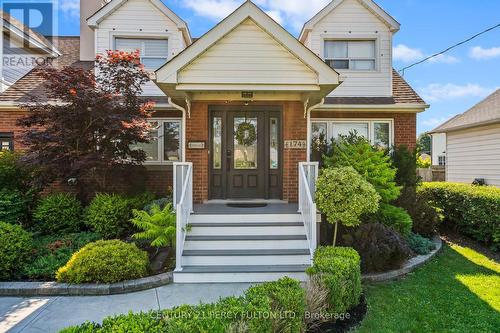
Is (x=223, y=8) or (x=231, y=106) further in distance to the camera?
(x=223, y=8)

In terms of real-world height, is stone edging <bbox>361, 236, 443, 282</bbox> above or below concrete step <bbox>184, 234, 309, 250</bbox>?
below

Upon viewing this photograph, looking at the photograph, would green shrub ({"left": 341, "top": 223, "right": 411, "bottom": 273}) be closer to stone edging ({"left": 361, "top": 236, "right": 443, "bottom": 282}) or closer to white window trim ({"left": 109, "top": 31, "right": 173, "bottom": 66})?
stone edging ({"left": 361, "top": 236, "right": 443, "bottom": 282})

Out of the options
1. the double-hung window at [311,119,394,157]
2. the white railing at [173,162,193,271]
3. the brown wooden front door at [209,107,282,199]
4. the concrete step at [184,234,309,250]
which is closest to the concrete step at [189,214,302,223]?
the white railing at [173,162,193,271]

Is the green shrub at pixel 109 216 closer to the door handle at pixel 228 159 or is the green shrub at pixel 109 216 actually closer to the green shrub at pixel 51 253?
the green shrub at pixel 51 253

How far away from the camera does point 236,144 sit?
898cm

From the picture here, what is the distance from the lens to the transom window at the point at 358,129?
33.9 ft

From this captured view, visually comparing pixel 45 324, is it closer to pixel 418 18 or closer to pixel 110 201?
pixel 110 201

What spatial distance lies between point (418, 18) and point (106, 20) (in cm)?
1225

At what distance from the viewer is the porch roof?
22.5 ft

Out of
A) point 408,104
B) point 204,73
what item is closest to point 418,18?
point 408,104

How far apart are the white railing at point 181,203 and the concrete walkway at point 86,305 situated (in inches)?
25.5

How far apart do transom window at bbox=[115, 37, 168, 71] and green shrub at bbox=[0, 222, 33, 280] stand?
20.7ft

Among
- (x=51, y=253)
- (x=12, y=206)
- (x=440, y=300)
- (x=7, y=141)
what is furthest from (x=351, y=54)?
(x=7, y=141)

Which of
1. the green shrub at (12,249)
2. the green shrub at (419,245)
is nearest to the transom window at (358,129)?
the green shrub at (419,245)
